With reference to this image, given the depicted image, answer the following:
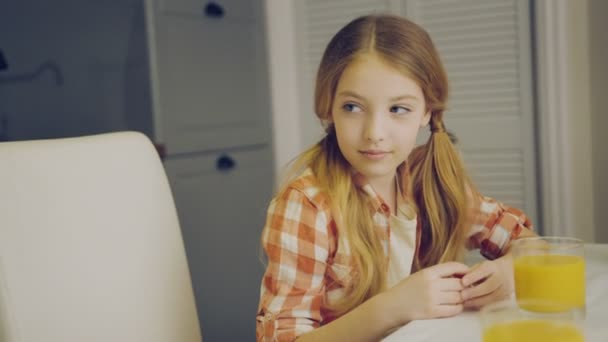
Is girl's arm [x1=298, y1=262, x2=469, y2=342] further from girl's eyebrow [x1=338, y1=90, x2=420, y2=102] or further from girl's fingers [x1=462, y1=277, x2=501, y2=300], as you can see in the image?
girl's eyebrow [x1=338, y1=90, x2=420, y2=102]

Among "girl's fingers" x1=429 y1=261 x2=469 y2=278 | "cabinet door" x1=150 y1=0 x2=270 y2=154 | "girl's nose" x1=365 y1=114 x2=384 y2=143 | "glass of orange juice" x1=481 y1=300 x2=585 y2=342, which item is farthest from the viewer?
"cabinet door" x1=150 y1=0 x2=270 y2=154

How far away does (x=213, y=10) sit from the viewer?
2.69 m

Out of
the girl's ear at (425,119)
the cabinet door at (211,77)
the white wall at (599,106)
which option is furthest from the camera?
the cabinet door at (211,77)

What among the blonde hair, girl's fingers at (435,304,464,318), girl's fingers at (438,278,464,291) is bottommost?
girl's fingers at (435,304,464,318)

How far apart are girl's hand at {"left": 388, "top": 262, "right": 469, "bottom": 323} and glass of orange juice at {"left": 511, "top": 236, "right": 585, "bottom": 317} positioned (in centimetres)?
8

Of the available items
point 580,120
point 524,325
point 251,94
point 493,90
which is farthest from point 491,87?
point 524,325

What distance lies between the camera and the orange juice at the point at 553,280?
82cm

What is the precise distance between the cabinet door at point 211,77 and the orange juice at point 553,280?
1810mm

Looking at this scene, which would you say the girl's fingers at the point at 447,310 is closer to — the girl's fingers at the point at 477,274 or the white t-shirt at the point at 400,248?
the girl's fingers at the point at 477,274

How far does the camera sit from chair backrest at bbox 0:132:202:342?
2.80 feet

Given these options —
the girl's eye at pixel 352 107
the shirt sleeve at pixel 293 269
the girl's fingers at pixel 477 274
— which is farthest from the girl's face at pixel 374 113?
the girl's fingers at pixel 477 274

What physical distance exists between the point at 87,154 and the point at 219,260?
70.8 inches

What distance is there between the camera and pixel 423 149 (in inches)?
47.8

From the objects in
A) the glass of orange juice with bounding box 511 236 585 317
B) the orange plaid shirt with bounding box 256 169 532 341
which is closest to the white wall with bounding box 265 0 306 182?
the orange plaid shirt with bounding box 256 169 532 341
